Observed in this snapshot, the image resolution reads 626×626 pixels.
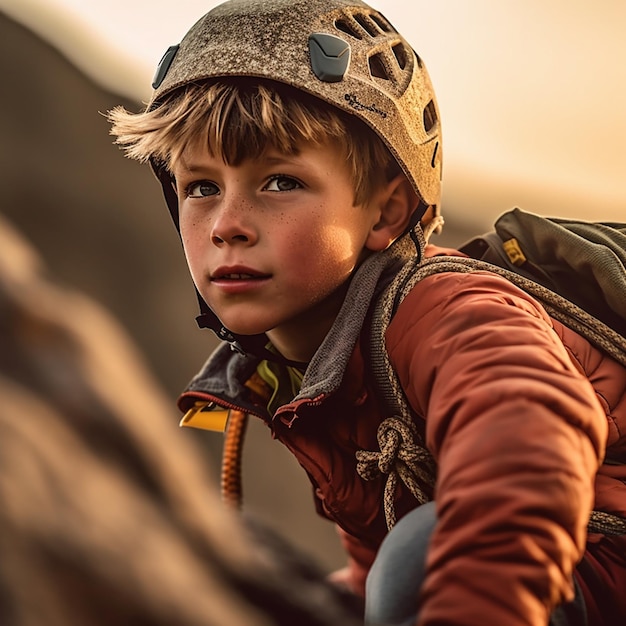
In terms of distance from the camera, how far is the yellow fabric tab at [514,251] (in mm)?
1653

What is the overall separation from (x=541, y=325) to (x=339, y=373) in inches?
14.3

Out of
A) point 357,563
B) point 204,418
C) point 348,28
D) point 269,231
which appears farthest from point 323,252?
point 357,563

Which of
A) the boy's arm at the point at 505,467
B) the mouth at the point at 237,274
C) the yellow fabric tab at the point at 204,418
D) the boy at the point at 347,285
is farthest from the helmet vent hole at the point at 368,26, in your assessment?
the yellow fabric tab at the point at 204,418

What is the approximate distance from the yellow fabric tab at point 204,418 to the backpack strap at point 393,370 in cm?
56

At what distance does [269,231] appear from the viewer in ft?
4.96

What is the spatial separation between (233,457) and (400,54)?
1.00m

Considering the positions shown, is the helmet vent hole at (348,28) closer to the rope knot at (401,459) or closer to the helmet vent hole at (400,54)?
the helmet vent hole at (400,54)

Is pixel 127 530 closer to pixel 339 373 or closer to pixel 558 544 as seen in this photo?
pixel 558 544

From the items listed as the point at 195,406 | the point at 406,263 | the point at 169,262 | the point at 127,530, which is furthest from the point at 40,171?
the point at 127,530

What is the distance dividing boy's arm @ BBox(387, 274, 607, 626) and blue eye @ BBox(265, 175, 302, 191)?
45 cm

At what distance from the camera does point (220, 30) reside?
164 cm

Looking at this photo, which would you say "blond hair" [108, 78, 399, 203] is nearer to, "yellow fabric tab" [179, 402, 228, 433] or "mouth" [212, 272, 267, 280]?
"mouth" [212, 272, 267, 280]

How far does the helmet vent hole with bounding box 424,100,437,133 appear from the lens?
1.83 meters

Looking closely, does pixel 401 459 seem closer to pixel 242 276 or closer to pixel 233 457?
pixel 242 276
